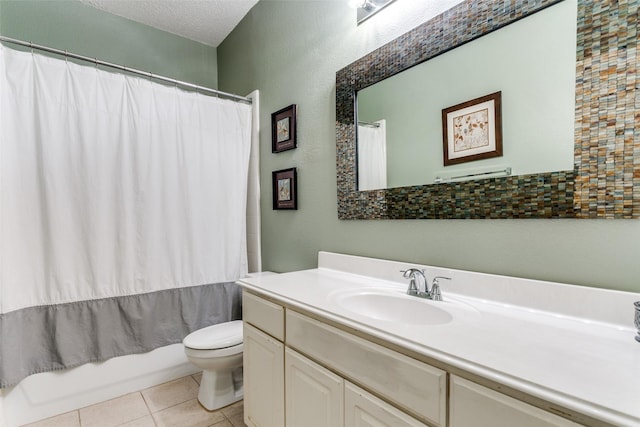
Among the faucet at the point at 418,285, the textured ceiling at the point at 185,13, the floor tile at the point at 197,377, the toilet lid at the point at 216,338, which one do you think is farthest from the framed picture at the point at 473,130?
the floor tile at the point at 197,377

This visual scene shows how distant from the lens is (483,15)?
1.06 metres

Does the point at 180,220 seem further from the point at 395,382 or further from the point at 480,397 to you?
the point at 480,397

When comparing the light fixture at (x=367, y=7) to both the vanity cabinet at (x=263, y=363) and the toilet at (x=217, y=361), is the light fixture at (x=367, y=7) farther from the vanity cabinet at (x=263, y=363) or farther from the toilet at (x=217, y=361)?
the toilet at (x=217, y=361)

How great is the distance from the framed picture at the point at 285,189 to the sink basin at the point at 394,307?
868 mm

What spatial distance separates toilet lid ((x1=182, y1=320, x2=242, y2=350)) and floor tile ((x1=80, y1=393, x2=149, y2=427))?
450mm

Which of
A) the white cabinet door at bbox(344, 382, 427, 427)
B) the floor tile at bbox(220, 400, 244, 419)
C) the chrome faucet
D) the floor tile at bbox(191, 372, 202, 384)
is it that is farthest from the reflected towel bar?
the floor tile at bbox(191, 372, 202, 384)

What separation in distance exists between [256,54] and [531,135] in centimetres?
205

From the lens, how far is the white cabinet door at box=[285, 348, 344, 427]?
0.96m

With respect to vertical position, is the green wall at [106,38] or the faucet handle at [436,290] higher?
the green wall at [106,38]

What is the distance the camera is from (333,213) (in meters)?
1.69

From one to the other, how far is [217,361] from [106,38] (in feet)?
8.31

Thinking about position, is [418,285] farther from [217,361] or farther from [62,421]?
[62,421]

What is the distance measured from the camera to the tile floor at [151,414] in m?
1.64

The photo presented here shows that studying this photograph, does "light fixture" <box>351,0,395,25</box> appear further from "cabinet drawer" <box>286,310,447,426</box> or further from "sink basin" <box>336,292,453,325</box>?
"cabinet drawer" <box>286,310,447,426</box>
